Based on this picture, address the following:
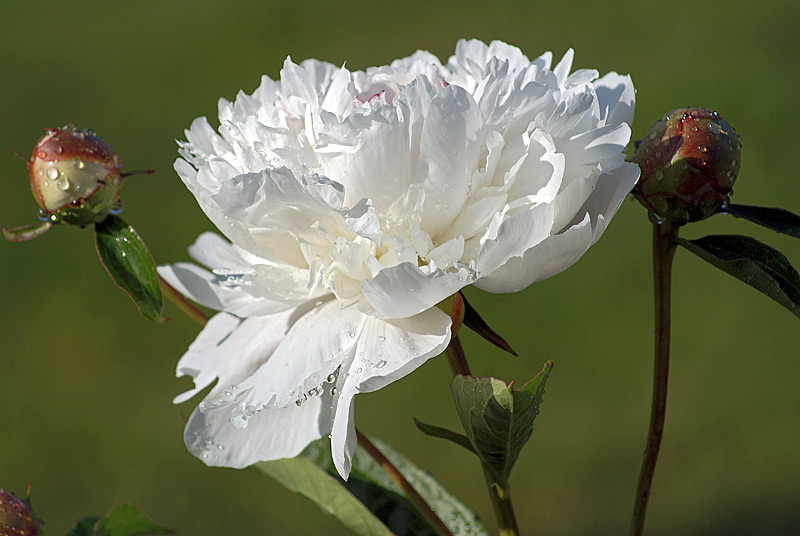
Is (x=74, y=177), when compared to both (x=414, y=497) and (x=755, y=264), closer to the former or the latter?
(x=414, y=497)

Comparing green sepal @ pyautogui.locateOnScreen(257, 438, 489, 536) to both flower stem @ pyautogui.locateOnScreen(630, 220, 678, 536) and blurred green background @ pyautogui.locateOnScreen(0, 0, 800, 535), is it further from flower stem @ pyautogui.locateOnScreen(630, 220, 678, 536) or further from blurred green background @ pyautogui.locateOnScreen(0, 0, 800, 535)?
blurred green background @ pyautogui.locateOnScreen(0, 0, 800, 535)

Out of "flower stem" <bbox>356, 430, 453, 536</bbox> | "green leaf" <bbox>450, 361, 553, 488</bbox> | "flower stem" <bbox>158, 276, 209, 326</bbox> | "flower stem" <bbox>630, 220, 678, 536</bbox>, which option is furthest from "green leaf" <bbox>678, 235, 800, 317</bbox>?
"flower stem" <bbox>158, 276, 209, 326</bbox>

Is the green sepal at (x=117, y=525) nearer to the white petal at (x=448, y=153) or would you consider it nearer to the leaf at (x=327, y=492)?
the leaf at (x=327, y=492)

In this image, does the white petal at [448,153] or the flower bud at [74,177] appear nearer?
the white petal at [448,153]

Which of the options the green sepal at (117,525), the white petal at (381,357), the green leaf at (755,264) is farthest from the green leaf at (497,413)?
the green sepal at (117,525)

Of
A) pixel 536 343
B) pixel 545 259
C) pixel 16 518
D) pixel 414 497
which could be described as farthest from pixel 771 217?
pixel 536 343

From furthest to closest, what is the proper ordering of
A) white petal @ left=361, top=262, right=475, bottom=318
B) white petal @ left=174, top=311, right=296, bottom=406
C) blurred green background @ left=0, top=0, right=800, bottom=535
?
blurred green background @ left=0, top=0, right=800, bottom=535 → white petal @ left=174, top=311, right=296, bottom=406 → white petal @ left=361, top=262, right=475, bottom=318
